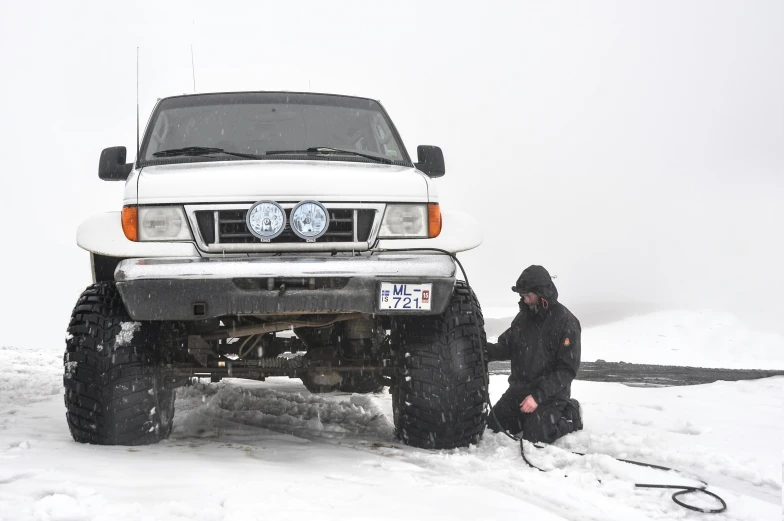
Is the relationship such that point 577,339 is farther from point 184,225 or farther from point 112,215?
point 112,215

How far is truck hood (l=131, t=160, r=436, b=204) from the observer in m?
3.64

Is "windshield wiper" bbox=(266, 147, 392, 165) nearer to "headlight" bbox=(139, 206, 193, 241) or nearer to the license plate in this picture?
"headlight" bbox=(139, 206, 193, 241)

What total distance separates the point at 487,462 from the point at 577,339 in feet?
4.57

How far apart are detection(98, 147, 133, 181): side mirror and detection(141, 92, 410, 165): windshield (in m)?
0.14

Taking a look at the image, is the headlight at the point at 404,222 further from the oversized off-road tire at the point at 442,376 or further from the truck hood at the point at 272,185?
the oversized off-road tire at the point at 442,376

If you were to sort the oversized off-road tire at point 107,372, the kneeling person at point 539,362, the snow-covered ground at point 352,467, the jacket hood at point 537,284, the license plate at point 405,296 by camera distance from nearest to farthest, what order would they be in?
the snow-covered ground at point 352,467
the license plate at point 405,296
the oversized off-road tire at point 107,372
the kneeling person at point 539,362
the jacket hood at point 537,284

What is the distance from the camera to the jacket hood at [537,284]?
16.3 feet

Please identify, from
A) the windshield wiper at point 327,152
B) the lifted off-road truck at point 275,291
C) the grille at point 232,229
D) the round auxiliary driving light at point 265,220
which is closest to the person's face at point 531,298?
the lifted off-road truck at point 275,291

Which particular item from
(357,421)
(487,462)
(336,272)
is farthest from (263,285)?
(357,421)

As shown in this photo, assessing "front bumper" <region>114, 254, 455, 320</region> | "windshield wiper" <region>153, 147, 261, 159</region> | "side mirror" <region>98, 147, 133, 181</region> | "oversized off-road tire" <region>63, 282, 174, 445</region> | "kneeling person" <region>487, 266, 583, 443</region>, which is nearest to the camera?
"front bumper" <region>114, 254, 455, 320</region>

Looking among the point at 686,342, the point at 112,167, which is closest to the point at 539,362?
the point at 112,167

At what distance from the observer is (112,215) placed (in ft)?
12.1

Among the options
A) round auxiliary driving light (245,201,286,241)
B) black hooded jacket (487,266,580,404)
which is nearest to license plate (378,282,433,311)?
round auxiliary driving light (245,201,286,241)

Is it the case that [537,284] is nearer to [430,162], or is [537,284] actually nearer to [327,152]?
[430,162]
